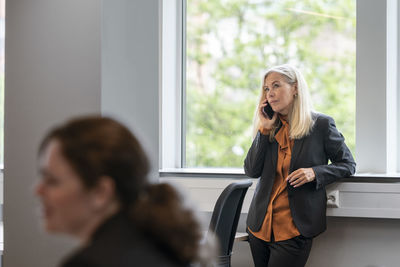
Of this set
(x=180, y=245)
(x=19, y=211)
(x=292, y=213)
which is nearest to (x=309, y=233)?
(x=292, y=213)

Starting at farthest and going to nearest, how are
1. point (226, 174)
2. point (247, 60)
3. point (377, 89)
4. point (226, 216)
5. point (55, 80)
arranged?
1. point (247, 60)
2. point (226, 174)
3. point (377, 89)
4. point (226, 216)
5. point (55, 80)

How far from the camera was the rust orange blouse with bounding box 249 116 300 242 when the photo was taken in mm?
3130

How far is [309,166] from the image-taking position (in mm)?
3152

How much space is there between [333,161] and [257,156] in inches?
16.2

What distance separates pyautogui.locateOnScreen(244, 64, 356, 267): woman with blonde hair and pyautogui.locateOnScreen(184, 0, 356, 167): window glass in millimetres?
596

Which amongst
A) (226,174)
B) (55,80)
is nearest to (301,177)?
(226,174)

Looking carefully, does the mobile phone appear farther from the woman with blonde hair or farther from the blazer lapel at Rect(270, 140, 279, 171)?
the blazer lapel at Rect(270, 140, 279, 171)

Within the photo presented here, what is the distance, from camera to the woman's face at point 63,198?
100 cm

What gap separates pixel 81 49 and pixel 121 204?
61.7 inches

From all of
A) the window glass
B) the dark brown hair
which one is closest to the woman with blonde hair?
the window glass

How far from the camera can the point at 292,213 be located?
312 cm

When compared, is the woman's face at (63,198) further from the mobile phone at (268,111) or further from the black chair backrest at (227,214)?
the mobile phone at (268,111)

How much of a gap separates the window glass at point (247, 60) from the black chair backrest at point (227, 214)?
104cm

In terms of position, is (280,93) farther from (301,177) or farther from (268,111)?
(301,177)
